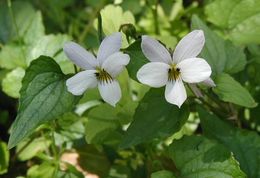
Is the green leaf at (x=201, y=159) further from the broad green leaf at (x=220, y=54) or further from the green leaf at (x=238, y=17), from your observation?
the green leaf at (x=238, y=17)

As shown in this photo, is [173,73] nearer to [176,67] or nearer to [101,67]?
[176,67]

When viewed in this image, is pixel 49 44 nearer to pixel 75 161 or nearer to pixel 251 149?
pixel 75 161

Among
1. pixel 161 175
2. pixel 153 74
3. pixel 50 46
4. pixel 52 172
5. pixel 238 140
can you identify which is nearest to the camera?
pixel 153 74

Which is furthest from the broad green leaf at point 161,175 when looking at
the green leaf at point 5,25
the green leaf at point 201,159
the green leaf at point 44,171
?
the green leaf at point 5,25

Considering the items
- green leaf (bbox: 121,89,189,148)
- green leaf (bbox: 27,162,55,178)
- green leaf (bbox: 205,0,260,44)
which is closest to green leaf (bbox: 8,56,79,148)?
green leaf (bbox: 121,89,189,148)

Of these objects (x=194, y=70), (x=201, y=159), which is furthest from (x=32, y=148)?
(x=194, y=70)

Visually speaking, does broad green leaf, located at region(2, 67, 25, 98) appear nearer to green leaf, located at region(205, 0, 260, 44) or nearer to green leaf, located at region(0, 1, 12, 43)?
green leaf, located at region(0, 1, 12, 43)

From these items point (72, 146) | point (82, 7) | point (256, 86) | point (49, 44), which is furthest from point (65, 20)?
point (256, 86)
